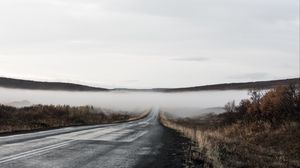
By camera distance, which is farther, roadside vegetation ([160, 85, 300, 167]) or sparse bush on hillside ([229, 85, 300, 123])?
sparse bush on hillside ([229, 85, 300, 123])

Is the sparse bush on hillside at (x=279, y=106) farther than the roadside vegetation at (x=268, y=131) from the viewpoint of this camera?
Yes

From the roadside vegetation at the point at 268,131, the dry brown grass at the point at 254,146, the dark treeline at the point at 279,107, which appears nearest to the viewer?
the dry brown grass at the point at 254,146

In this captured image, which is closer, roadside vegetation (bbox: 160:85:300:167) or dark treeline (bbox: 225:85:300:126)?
roadside vegetation (bbox: 160:85:300:167)

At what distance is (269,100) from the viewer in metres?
37.7

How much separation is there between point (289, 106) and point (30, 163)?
23925mm

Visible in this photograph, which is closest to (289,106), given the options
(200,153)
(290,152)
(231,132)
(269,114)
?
(269,114)

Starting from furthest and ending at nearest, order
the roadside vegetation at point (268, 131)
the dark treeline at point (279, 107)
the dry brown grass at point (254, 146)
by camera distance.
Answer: the dark treeline at point (279, 107)
the roadside vegetation at point (268, 131)
the dry brown grass at point (254, 146)

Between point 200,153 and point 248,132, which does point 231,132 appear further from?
point 200,153

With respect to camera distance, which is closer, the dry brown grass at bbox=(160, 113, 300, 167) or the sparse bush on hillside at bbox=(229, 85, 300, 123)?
the dry brown grass at bbox=(160, 113, 300, 167)

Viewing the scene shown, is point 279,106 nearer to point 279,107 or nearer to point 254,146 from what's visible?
point 279,107

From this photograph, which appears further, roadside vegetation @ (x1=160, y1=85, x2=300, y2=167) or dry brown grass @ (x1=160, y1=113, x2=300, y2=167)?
roadside vegetation @ (x1=160, y1=85, x2=300, y2=167)

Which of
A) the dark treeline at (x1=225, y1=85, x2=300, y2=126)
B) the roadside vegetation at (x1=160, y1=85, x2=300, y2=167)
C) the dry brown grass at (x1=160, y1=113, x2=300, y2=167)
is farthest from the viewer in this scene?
the dark treeline at (x1=225, y1=85, x2=300, y2=126)

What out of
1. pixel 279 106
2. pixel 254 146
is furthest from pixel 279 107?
pixel 254 146

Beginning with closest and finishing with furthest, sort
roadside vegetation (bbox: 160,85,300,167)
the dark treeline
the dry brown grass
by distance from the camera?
the dry brown grass
roadside vegetation (bbox: 160,85,300,167)
the dark treeline
